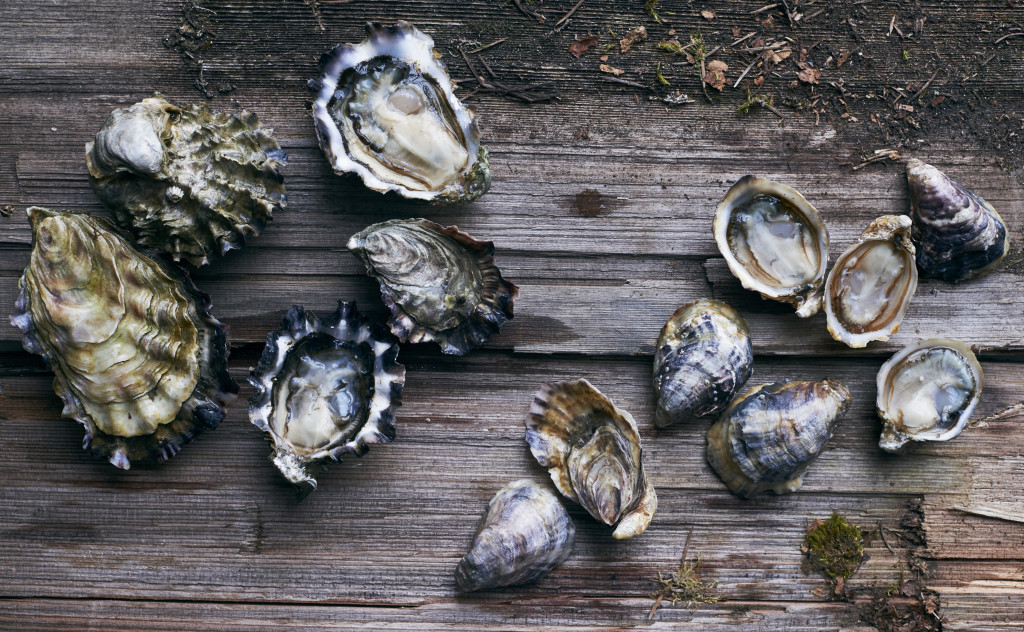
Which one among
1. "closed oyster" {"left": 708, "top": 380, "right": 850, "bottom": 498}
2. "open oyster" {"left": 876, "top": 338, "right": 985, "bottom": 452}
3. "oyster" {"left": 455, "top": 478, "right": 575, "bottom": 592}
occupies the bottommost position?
"oyster" {"left": 455, "top": 478, "right": 575, "bottom": 592}

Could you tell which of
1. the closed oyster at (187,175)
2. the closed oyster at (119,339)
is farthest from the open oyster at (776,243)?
the closed oyster at (119,339)

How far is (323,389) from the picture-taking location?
231 centimetres

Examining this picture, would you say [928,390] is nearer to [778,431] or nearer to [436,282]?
[778,431]

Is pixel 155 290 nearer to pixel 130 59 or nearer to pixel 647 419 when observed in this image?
pixel 130 59

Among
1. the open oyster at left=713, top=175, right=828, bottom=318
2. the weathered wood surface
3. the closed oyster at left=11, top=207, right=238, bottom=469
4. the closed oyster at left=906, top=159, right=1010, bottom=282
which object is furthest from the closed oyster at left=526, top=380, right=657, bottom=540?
the closed oyster at left=906, top=159, right=1010, bottom=282

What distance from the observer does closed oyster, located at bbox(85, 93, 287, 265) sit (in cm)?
198

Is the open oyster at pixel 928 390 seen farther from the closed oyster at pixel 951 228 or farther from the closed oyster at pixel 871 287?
the closed oyster at pixel 951 228

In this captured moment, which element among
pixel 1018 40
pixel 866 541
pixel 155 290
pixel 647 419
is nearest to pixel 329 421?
pixel 155 290

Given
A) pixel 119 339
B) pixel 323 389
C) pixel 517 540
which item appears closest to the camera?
pixel 119 339

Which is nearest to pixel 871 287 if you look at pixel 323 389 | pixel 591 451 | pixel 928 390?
pixel 928 390

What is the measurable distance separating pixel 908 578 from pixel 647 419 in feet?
3.58

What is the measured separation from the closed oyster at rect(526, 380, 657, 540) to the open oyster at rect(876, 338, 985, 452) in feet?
2.88

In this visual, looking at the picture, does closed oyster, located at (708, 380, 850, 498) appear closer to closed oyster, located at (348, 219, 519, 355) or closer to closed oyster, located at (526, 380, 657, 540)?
closed oyster, located at (526, 380, 657, 540)

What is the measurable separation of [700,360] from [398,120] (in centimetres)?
130
